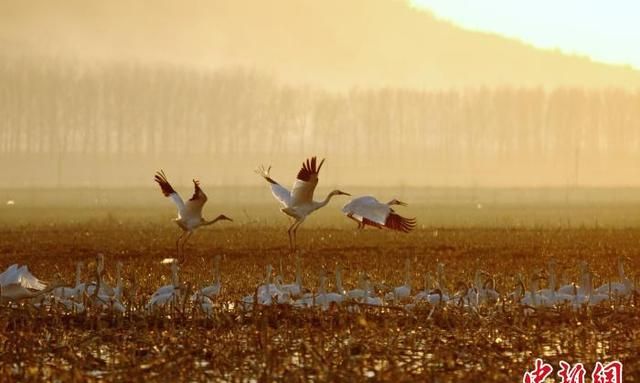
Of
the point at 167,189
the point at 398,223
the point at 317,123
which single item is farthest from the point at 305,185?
the point at 317,123

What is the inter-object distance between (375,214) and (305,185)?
293 centimetres

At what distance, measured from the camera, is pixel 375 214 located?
59.5 feet

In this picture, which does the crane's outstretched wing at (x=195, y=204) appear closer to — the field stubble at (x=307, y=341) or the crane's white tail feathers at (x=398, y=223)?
the field stubble at (x=307, y=341)

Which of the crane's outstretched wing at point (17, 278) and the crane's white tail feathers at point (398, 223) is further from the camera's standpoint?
the crane's white tail feathers at point (398, 223)

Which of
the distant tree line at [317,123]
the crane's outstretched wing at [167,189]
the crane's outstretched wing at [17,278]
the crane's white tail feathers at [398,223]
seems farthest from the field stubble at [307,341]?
the distant tree line at [317,123]

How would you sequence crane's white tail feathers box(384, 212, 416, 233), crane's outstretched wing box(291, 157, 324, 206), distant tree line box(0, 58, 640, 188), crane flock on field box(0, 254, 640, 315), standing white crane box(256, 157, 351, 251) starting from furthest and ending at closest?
distant tree line box(0, 58, 640, 188) < standing white crane box(256, 157, 351, 251) < crane's outstretched wing box(291, 157, 324, 206) < crane's white tail feathers box(384, 212, 416, 233) < crane flock on field box(0, 254, 640, 315)

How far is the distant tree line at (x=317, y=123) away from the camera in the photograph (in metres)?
157

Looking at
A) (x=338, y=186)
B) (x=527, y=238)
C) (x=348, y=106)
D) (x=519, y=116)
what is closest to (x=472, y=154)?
(x=519, y=116)

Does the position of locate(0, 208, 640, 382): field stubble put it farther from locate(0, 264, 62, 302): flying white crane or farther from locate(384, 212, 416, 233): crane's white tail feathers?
locate(384, 212, 416, 233): crane's white tail feathers

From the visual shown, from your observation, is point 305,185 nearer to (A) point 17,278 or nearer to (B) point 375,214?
(B) point 375,214

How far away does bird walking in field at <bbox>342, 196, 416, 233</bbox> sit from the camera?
17.8 m

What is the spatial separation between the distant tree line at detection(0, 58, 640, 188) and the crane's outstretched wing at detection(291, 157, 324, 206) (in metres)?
132

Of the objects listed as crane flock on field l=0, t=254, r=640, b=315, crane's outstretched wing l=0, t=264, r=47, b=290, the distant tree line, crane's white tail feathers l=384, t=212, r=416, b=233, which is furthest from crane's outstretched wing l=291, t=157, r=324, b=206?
the distant tree line

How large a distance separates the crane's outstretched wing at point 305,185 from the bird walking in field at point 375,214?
4.81 ft
